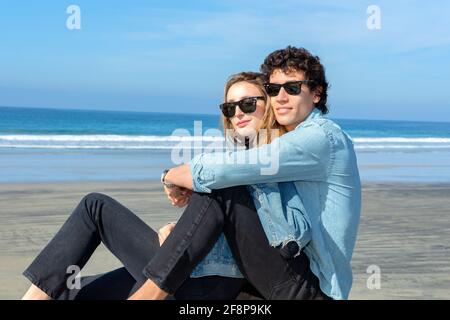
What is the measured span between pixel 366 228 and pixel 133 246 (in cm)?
425

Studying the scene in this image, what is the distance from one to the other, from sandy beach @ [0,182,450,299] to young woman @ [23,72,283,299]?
4.86ft

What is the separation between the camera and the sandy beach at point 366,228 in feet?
15.5

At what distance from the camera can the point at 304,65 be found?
2.94 m

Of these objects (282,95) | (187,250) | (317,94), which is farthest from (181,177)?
(317,94)

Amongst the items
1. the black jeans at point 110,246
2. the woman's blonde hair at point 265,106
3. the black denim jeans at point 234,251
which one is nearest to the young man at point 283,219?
the black denim jeans at point 234,251

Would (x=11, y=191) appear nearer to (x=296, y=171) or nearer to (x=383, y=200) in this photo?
(x=383, y=200)

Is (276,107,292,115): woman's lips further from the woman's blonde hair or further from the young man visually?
the young man

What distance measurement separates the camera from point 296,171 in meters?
2.64

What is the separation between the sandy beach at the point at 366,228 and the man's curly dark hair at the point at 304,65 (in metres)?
1.92

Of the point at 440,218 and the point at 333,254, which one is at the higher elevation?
the point at 333,254

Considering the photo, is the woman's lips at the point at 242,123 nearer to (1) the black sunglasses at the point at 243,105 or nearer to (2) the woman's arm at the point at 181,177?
(1) the black sunglasses at the point at 243,105

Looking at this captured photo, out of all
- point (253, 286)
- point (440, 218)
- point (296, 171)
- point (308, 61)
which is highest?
point (308, 61)

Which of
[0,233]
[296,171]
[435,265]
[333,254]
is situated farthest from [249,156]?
[0,233]

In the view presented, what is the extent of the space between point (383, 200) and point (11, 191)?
5.04 meters
